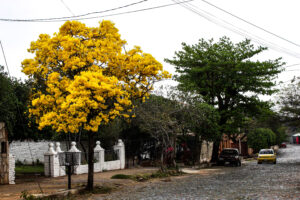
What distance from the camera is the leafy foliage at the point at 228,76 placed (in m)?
29.9

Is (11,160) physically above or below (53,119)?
below

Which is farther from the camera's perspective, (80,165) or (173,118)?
(173,118)

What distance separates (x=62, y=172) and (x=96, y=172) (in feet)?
10.7

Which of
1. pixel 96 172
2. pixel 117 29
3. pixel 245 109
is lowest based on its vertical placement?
pixel 96 172

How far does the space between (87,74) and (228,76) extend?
20.6 metres

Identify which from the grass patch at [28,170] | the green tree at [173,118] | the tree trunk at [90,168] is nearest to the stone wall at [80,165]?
the grass patch at [28,170]

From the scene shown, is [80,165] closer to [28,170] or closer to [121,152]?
[28,170]

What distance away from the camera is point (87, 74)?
38.7 ft

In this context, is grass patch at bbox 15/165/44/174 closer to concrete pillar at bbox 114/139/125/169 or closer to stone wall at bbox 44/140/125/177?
stone wall at bbox 44/140/125/177

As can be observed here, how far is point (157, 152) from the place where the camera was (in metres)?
29.9

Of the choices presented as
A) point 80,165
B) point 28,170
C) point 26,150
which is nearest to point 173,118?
point 80,165

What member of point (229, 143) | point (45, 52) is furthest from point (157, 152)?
point (229, 143)

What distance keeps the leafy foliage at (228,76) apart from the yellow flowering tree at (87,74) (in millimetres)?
14879

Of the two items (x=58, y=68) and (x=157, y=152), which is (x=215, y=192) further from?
(x=157, y=152)
